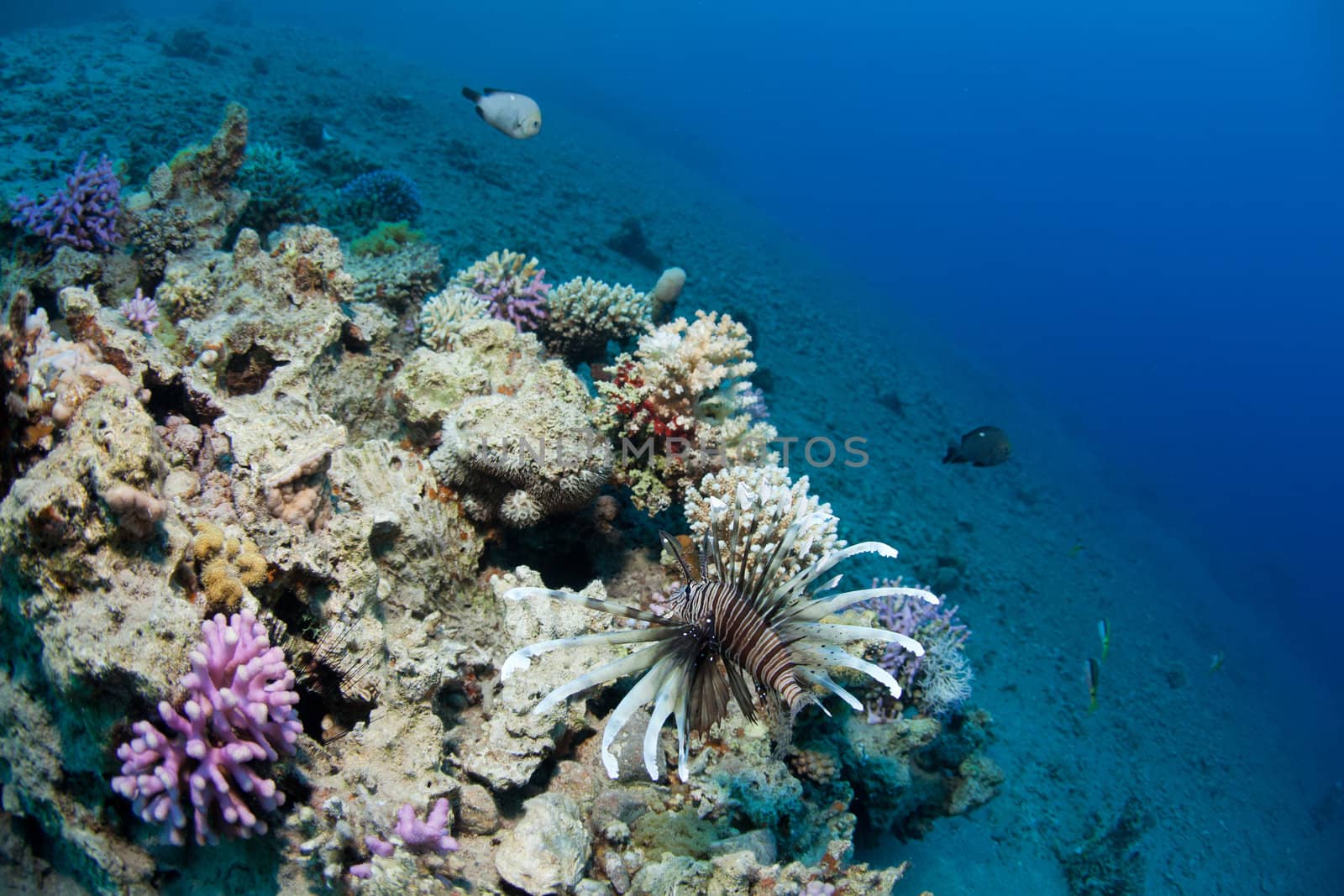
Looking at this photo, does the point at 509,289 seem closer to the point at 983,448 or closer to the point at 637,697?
the point at 637,697

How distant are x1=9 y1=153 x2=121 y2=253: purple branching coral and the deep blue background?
1871cm

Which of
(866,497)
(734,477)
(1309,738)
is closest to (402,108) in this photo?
(866,497)

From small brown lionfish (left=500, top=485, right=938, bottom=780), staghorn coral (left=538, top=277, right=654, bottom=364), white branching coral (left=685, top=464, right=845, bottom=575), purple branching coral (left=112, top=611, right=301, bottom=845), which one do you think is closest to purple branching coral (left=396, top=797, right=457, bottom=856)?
purple branching coral (left=112, top=611, right=301, bottom=845)

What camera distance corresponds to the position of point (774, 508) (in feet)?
11.8

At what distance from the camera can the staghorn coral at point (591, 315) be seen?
5.29 meters

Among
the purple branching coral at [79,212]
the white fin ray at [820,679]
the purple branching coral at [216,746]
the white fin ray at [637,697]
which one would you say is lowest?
the purple branching coral at [79,212]

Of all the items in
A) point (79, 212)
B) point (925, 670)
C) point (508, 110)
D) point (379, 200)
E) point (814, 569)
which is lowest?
point (925, 670)

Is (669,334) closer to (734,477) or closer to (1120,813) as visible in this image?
(734,477)

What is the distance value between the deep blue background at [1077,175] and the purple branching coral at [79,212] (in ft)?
61.4

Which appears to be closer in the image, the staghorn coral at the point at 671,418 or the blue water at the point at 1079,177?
the staghorn coral at the point at 671,418

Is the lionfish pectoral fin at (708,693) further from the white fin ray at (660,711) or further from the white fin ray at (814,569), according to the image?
the white fin ray at (814,569)

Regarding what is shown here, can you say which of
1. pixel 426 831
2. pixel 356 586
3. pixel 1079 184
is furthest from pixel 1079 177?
pixel 426 831

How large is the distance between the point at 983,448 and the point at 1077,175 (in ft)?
363

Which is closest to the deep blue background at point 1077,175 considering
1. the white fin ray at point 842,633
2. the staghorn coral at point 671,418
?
the staghorn coral at point 671,418
